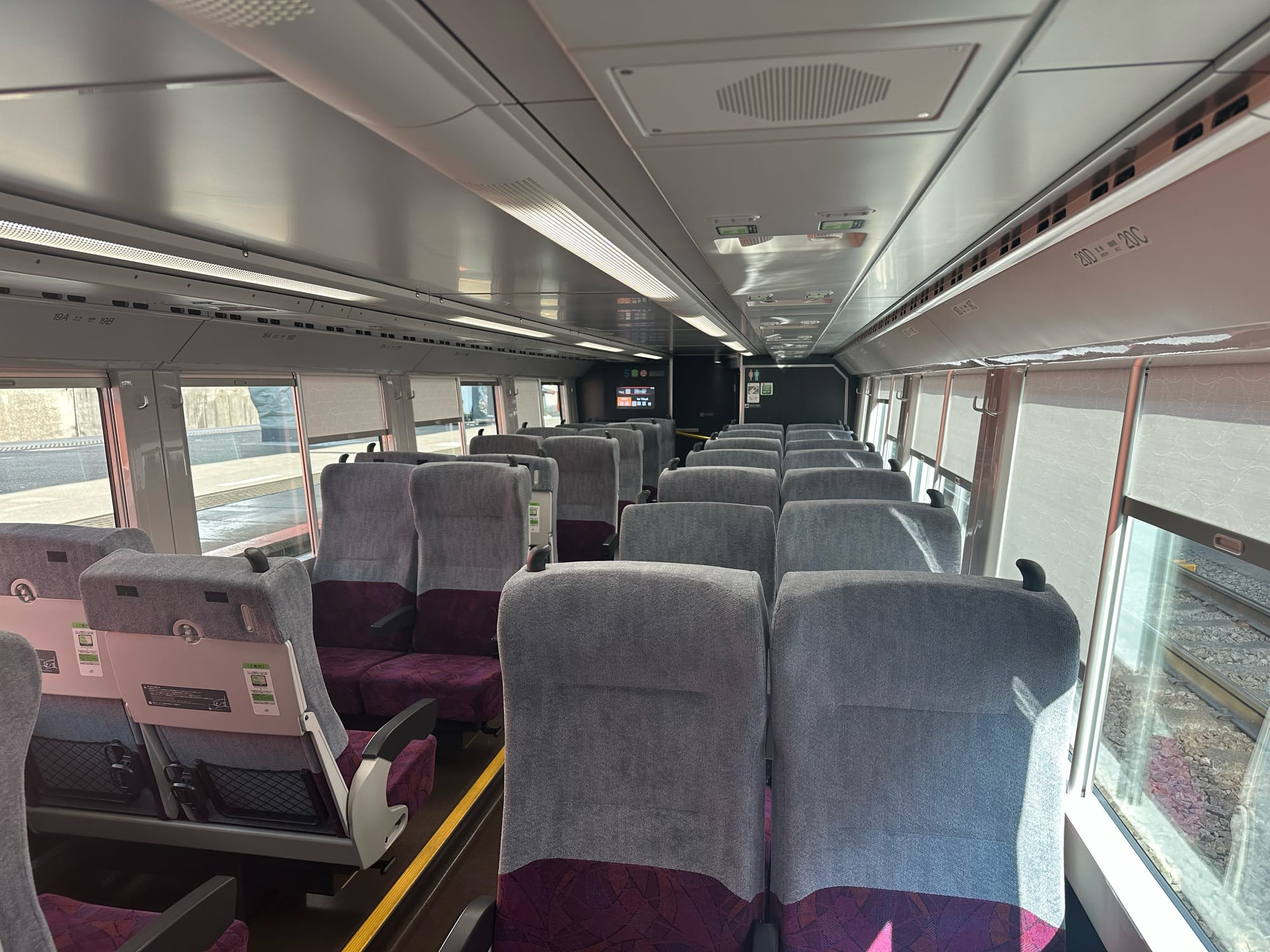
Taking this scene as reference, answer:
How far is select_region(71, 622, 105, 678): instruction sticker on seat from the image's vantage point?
7.97 ft

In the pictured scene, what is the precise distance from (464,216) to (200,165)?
0.97 m

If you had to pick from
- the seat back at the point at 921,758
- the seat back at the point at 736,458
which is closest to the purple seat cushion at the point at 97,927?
the seat back at the point at 921,758

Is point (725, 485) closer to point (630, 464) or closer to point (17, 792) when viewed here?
point (17, 792)

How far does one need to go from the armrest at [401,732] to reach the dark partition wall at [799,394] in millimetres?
13358

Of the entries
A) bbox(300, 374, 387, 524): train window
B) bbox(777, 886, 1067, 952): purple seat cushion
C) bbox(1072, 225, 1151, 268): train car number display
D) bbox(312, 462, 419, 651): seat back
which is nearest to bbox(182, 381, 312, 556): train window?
bbox(300, 374, 387, 524): train window

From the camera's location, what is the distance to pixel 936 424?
7.64 m

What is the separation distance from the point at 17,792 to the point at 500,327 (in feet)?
20.2

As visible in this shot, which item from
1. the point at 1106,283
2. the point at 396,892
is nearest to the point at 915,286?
the point at 1106,283

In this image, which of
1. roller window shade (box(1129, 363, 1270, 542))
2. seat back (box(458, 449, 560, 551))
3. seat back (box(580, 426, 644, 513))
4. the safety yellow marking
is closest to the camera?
roller window shade (box(1129, 363, 1270, 542))

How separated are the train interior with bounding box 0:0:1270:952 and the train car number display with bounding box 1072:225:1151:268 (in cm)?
1

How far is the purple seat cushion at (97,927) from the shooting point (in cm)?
191

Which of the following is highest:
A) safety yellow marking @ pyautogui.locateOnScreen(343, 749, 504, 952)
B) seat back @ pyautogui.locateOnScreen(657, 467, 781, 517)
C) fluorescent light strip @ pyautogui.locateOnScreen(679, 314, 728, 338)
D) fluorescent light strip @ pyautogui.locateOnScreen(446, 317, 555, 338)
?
fluorescent light strip @ pyautogui.locateOnScreen(679, 314, 728, 338)

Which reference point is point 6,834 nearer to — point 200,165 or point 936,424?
point 200,165

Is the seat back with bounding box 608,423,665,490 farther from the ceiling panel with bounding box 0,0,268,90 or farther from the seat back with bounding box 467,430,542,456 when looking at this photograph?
the ceiling panel with bounding box 0,0,268,90
